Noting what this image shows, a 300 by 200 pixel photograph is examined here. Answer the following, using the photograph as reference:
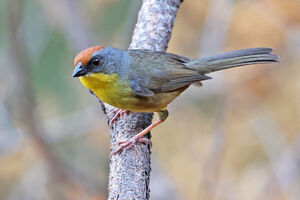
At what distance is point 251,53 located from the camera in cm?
456

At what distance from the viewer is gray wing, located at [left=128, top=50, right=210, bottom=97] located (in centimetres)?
434

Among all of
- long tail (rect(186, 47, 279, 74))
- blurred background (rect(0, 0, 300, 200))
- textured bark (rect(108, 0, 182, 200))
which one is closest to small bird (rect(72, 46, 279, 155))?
long tail (rect(186, 47, 279, 74))

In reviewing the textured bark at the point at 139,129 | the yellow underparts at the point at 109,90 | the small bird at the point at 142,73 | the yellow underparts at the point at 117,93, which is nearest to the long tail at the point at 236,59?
the small bird at the point at 142,73

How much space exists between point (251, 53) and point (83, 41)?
108 inches

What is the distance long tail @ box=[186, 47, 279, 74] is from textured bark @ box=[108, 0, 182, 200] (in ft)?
1.48

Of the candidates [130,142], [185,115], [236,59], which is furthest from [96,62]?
[185,115]

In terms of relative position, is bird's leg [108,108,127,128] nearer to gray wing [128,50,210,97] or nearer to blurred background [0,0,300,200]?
gray wing [128,50,210,97]

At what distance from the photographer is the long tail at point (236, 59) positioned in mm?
4523

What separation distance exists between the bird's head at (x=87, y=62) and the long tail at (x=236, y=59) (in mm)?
1006

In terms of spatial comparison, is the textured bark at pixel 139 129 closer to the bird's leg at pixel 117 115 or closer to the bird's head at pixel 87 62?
the bird's leg at pixel 117 115

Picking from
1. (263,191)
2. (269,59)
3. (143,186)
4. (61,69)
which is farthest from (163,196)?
(61,69)

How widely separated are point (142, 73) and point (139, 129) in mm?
611

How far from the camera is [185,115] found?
8180 mm

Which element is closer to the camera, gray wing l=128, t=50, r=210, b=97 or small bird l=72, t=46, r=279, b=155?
small bird l=72, t=46, r=279, b=155
